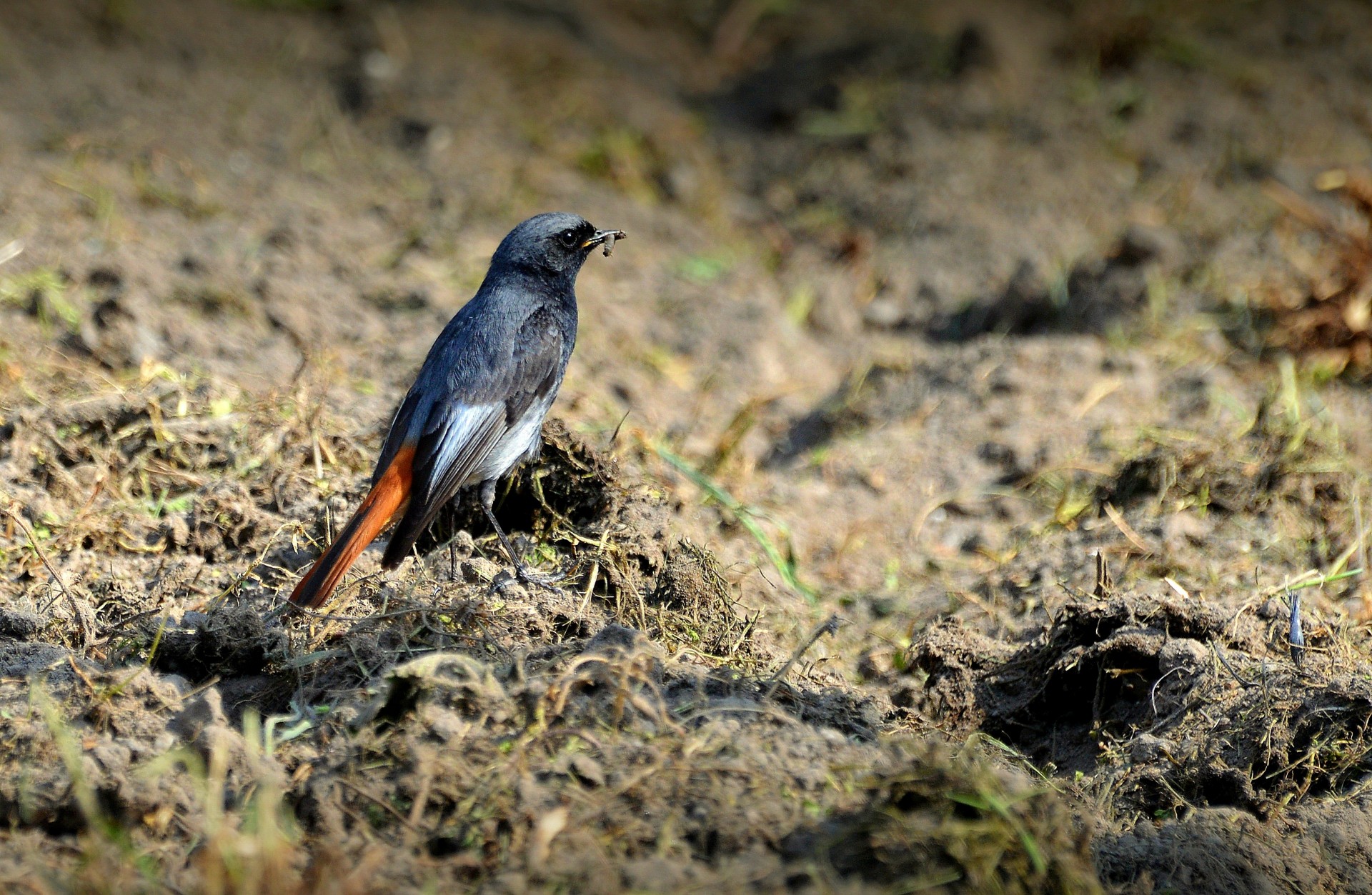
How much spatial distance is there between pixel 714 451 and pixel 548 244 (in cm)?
141

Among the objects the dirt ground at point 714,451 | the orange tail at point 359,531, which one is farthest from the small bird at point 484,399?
the dirt ground at point 714,451

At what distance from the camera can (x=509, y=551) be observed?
4.00 metres

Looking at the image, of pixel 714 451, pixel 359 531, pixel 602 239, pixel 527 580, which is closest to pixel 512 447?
pixel 527 580

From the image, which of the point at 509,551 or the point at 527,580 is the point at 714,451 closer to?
the point at 509,551


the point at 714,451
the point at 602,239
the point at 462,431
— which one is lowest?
the point at 714,451

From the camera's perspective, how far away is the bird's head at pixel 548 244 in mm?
4805

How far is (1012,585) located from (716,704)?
1.98 m

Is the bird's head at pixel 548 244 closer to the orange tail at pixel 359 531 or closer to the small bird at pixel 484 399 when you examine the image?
the small bird at pixel 484 399

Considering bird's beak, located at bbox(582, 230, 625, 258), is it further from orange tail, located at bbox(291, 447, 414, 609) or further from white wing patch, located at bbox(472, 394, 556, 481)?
orange tail, located at bbox(291, 447, 414, 609)

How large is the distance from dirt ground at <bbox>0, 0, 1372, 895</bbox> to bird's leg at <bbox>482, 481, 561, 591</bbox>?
0.30ft

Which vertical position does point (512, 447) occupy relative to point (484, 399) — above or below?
below

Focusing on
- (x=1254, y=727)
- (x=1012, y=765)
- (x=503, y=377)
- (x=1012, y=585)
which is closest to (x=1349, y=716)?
(x=1254, y=727)

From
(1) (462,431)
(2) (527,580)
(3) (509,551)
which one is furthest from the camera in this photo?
(1) (462,431)

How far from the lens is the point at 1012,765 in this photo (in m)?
3.49
